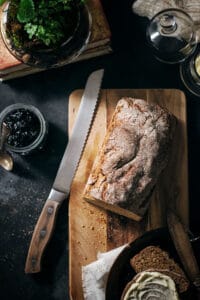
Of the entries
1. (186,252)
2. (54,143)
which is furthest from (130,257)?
(54,143)

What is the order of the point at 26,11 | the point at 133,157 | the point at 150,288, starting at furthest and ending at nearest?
the point at 133,157, the point at 150,288, the point at 26,11

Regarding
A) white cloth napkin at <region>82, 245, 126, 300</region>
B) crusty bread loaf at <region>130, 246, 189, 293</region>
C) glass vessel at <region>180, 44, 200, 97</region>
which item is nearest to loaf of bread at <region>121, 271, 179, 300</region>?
crusty bread loaf at <region>130, 246, 189, 293</region>

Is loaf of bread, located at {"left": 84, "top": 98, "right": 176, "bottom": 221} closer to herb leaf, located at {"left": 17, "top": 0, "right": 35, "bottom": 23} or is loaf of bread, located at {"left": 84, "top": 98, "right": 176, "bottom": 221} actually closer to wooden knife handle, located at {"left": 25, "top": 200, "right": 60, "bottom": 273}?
wooden knife handle, located at {"left": 25, "top": 200, "right": 60, "bottom": 273}

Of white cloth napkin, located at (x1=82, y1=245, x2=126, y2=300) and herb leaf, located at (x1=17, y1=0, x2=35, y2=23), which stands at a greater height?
herb leaf, located at (x1=17, y1=0, x2=35, y2=23)

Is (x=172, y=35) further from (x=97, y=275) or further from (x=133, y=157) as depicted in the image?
(x=97, y=275)

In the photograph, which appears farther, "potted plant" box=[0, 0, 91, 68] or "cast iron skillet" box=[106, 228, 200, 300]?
"cast iron skillet" box=[106, 228, 200, 300]

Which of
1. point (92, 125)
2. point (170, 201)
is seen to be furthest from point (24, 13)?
point (170, 201)
